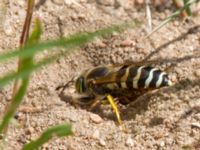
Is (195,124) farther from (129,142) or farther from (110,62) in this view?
(110,62)

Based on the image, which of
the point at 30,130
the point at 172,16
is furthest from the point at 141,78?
the point at 30,130

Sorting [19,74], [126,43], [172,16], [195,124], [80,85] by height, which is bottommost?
[80,85]

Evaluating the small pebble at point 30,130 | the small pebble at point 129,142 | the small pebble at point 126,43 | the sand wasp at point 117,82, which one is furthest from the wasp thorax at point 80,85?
the small pebble at point 129,142

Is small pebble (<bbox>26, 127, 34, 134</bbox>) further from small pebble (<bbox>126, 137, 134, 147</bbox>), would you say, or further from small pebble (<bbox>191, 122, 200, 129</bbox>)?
small pebble (<bbox>191, 122, 200, 129</bbox>)

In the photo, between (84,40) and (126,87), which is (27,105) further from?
(84,40)

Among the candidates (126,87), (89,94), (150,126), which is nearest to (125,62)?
(126,87)

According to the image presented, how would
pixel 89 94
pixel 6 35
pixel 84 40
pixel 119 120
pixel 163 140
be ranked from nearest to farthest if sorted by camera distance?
pixel 84 40
pixel 163 140
pixel 119 120
pixel 6 35
pixel 89 94

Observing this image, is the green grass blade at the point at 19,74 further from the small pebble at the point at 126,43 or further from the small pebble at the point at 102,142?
the small pebble at the point at 126,43
